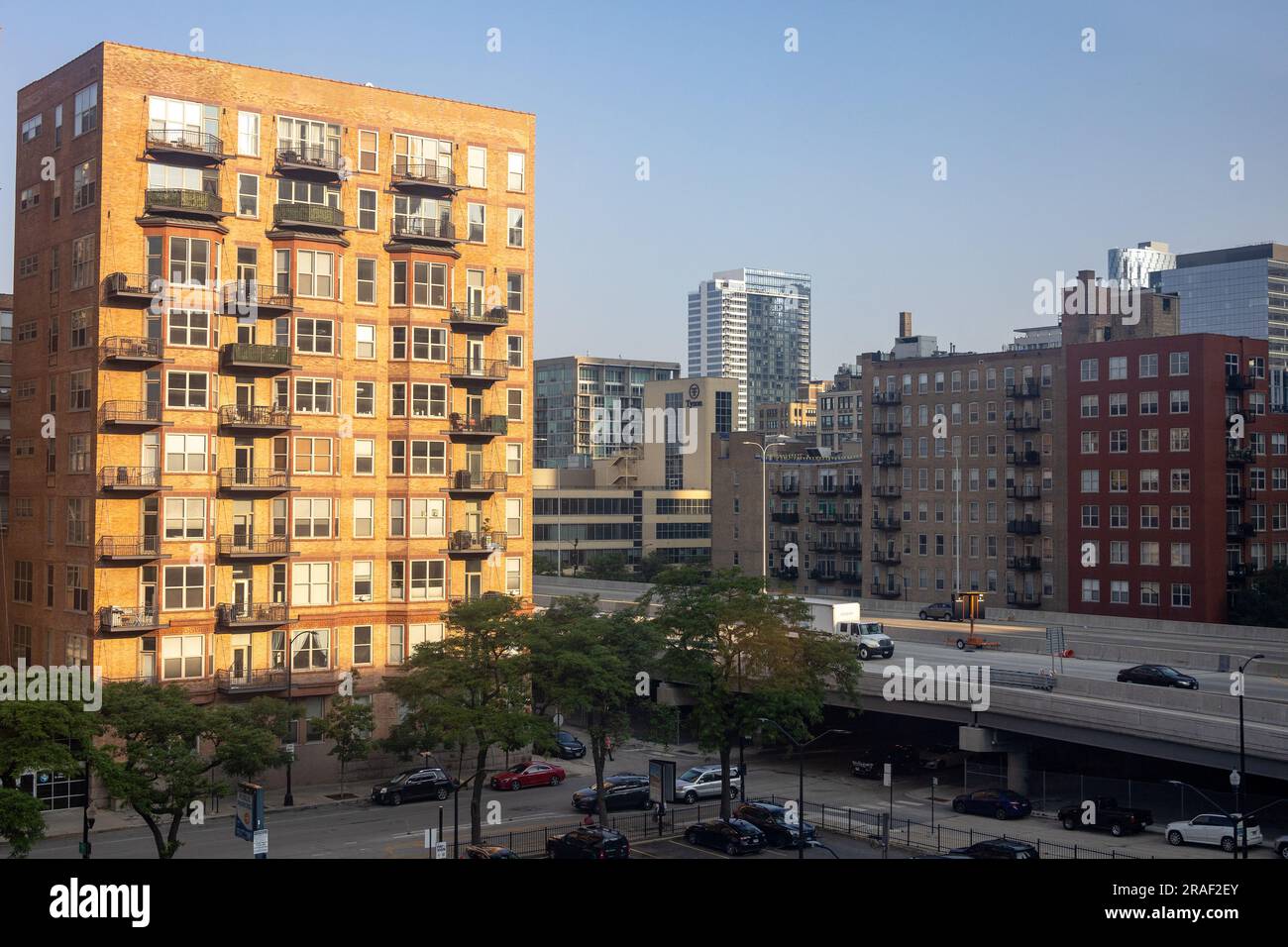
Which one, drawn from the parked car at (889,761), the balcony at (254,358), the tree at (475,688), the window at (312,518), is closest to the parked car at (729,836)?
the tree at (475,688)

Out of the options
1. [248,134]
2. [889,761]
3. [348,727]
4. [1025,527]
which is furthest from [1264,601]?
[248,134]

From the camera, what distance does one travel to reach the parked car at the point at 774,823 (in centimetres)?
4922

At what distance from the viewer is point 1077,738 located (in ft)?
181

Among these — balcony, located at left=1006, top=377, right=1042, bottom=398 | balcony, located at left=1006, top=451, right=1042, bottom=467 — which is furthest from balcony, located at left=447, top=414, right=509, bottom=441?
balcony, located at left=1006, top=377, right=1042, bottom=398

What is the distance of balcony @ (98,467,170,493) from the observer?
55.4m

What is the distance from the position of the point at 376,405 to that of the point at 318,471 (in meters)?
4.60

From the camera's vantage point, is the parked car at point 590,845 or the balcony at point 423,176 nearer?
the parked car at point 590,845

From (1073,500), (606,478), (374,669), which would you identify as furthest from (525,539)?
(606,478)

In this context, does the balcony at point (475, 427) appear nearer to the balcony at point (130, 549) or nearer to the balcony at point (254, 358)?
the balcony at point (254, 358)

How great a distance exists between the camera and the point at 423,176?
211ft

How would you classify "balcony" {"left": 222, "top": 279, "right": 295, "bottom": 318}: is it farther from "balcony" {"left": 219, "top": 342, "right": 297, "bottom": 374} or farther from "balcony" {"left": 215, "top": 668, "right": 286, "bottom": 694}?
"balcony" {"left": 215, "top": 668, "right": 286, "bottom": 694}

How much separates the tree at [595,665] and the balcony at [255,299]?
19.5 metres
